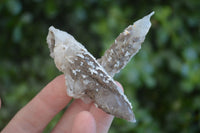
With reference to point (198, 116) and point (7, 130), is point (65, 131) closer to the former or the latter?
point (7, 130)

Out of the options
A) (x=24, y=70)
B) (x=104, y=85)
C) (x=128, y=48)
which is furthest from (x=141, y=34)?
(x=24, y=70)

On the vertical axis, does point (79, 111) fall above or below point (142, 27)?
below

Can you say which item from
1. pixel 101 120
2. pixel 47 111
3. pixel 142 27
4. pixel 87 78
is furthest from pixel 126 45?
pixel 47 111

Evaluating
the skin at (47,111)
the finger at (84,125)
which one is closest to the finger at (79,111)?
the skin at (47,111)

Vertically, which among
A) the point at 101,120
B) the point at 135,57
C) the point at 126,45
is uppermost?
the point at 135,57

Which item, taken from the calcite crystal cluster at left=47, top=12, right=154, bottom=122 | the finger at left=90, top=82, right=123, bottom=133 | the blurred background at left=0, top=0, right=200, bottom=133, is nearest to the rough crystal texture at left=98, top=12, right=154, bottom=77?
the calcite crystal cluster at left=47, top=12, right=154, bottom=122

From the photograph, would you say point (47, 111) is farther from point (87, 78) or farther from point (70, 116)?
point (87, 78)
